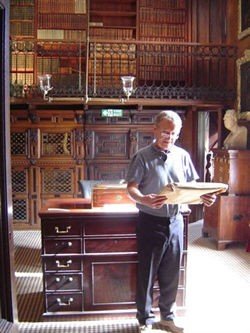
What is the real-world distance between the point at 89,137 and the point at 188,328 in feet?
11.7

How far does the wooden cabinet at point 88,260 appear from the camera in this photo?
108 inches

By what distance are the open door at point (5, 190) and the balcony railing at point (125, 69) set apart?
441 centimetres

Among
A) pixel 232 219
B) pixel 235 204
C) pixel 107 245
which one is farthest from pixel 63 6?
pixel 107 245

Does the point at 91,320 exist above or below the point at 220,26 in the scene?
below

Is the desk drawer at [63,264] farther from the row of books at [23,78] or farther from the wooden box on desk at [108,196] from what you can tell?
the row of books at [23,78]

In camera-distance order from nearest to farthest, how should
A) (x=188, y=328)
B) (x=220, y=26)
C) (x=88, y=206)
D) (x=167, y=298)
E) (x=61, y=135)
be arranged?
(x=167, y=298) → (x=188, y=328) → (x=88, y=206) → (x=61, y=135) → (x=220, y=26)

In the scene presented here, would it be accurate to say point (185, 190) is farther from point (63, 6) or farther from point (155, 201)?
point (63, 6)

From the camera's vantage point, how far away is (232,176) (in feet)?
15.1

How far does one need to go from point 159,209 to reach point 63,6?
190 inches

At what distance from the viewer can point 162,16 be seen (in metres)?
6.25

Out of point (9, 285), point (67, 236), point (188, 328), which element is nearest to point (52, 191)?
point (67, 236)

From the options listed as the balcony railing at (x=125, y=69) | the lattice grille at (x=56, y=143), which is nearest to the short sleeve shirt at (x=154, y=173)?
the balcony railing at (x=125, y=69)

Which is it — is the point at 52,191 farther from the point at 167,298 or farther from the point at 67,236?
the point at 167,298

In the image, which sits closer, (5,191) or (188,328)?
(5,191)
